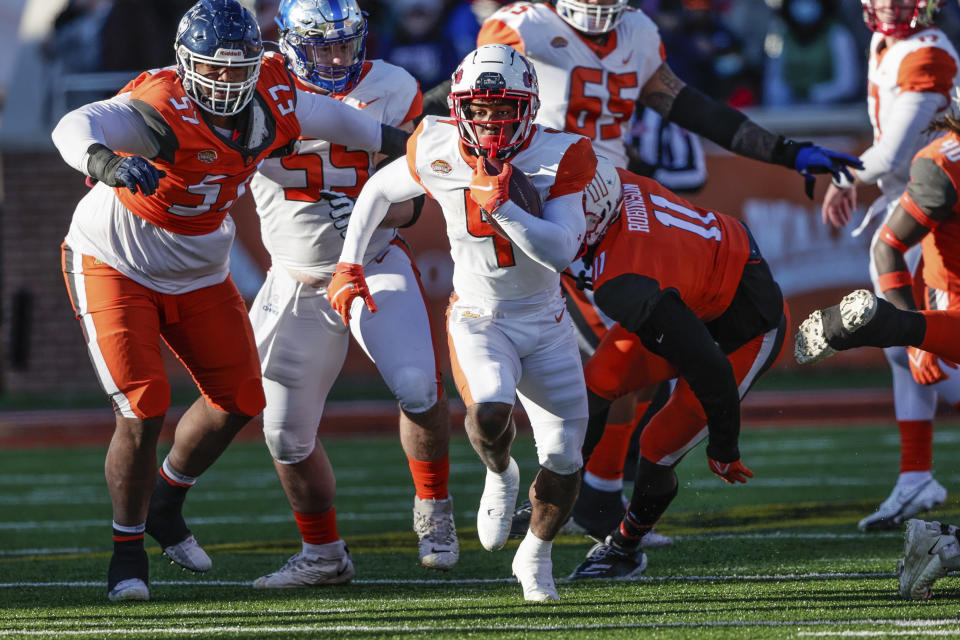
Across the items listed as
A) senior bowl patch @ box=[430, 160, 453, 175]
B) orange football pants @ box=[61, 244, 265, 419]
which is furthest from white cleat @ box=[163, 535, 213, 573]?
senior bowl patch @ box=[430, 160, 453, 175]

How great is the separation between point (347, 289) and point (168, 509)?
3.82 ft

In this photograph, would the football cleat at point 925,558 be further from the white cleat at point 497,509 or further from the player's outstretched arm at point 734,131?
the player's outstretched arm at point 734,131

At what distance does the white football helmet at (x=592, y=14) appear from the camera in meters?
5.41

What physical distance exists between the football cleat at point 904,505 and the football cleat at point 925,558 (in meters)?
1.52

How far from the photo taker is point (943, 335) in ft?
14.5

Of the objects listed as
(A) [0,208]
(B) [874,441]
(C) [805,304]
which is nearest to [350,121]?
(B) [874,441]

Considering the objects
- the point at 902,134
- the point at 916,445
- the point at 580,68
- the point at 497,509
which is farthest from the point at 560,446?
the point at 902,134

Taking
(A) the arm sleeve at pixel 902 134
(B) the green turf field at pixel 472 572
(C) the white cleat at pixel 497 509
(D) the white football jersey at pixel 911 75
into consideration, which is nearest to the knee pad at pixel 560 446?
(C) the white cleat at pixel 497 509

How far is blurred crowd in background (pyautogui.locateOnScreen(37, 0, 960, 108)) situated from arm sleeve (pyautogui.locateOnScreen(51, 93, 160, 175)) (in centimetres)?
753

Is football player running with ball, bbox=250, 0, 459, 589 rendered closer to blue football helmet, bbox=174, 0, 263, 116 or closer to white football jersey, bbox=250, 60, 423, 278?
white football jersey, bbox=250, 60, 423, 278

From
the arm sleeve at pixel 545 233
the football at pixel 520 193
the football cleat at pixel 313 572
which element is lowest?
the football cleat at pixel 313 572

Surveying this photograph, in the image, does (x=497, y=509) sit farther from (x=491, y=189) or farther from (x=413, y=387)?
(x=491, y=189)

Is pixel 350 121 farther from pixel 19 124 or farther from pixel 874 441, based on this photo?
pixel 19 124

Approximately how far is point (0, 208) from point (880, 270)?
8.59 m
